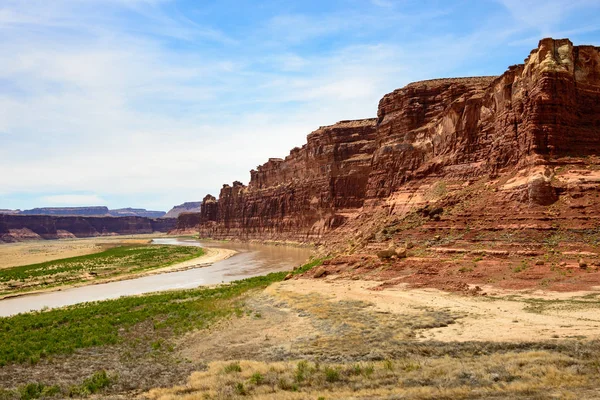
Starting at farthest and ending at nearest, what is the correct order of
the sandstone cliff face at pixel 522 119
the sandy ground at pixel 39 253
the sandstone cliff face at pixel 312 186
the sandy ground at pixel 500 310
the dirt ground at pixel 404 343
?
the sandstone cliff face at pixel 312 186, the sandy ground at pixel 39 253, the sandstone cliff face at pixel 522 119, the sandy ground at pixel 500 310, the dirt ground at pixel 404 343

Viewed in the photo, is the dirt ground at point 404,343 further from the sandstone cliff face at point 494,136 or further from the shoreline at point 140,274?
the shoreline at point 140,274

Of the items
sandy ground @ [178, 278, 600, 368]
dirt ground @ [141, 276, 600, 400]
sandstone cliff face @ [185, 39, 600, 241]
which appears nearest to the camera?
dirt ground @ [141, 276, 600, 400]

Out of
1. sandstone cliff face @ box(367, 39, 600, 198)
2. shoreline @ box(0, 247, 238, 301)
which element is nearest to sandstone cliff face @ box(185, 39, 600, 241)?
sandstone cliff face @ box(367, 39, 600, 198)

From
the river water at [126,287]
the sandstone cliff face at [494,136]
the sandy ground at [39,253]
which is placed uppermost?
the sandstone cliff face at [494,136]

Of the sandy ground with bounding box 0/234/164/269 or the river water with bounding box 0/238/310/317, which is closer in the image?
the river water with bounding box 0/238/310/317

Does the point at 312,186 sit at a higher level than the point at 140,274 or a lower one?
higher

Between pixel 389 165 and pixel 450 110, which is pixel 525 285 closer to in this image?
pixel 450 110

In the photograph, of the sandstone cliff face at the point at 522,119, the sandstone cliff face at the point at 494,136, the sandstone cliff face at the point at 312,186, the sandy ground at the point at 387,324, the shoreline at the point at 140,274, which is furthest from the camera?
the sandstone cliff face at the point at 312,186

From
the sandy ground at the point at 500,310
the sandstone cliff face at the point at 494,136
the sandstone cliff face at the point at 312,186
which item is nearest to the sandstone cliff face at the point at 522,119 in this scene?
the sandstone cliff face at the point at 494,136

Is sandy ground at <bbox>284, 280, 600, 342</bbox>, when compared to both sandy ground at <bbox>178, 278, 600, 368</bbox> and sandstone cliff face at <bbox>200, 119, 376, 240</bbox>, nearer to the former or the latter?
sandy ground at <bbox>178, 278, 600, 368</bbox>

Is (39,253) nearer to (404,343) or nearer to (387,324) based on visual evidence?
(387,324)

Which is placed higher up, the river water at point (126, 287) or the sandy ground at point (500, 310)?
the sandy ground at point (500, 310)

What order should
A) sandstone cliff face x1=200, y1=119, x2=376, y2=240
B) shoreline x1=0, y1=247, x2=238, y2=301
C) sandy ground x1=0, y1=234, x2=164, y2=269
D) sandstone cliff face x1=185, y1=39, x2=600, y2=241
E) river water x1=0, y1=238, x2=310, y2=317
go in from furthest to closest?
1. sandstone cliff face x1=200, y1=119, x2=376, y2=240
2. sandy ground x1=0, y1=234, x2=164, y2=269
3. shoreline x1=0, y1=247, x2=238, y2=301
4. river water x1=0, y1=238, x2=310, y2=317
5. sandstone cliff face x1=185, y1=39, x2=600, y2=241

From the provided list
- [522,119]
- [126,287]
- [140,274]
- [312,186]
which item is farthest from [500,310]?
[312,186]
